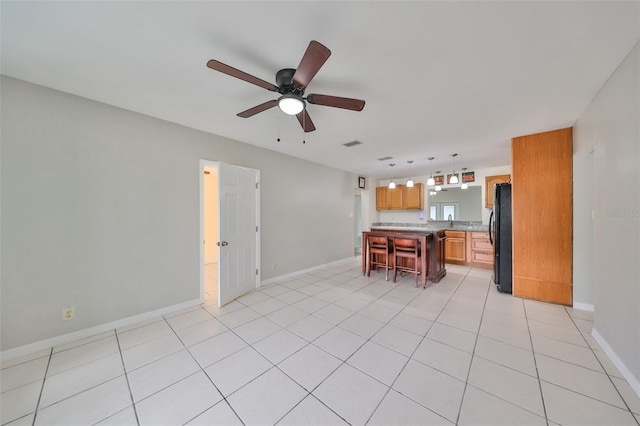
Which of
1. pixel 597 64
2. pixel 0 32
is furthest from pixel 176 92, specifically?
pixel 597 64

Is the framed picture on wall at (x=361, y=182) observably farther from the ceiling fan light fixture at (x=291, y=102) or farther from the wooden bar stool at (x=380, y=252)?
the ceiling fan light fixture at (x=291, y=102)

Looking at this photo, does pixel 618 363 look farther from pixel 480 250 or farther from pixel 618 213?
pixel 480 250

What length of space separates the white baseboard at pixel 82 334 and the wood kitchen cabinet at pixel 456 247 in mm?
5800

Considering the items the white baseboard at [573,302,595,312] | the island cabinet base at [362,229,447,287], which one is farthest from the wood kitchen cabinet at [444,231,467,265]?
the white baseboard at [573,302,595,312]

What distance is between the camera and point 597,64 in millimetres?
1797

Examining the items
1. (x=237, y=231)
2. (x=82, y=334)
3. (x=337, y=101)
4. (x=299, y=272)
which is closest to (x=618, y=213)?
(x=337, y=101)

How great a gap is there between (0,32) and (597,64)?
4483 millimetres

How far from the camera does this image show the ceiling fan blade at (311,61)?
1.29 m

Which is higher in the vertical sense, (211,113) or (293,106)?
(211,113)

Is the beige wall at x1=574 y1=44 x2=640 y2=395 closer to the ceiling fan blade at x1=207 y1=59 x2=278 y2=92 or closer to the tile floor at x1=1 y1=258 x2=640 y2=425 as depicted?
the tile floor at x1=1 y1=258 x2=640 y2=425

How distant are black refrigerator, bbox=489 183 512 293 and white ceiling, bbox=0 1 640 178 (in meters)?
1.19

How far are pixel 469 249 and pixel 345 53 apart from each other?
5522 millimetres

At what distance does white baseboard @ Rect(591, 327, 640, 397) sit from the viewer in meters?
1.54

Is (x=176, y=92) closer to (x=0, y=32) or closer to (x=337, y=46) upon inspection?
(x=0, y=32)
